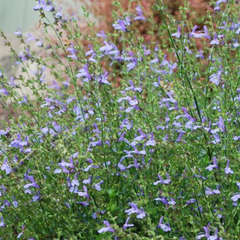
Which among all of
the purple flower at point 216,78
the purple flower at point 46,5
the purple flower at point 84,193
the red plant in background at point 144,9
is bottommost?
the purple flower at point 84,193

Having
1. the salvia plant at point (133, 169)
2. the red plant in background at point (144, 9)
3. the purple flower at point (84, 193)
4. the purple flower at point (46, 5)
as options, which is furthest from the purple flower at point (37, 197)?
the red plant in background at point (144, 9)

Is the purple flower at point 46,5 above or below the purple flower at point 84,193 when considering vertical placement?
above

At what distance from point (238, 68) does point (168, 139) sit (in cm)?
74

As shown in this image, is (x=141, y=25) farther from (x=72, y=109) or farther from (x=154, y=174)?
(x=154, y=174)

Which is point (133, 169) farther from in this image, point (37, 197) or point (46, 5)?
point (46, 5)

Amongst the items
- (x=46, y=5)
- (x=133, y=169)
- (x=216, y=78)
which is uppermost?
(x=46, y=5)

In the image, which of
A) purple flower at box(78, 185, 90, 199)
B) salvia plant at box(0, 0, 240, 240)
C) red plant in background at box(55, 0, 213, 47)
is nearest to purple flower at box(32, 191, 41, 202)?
salvia plant at box(0, 0, 240, 240)

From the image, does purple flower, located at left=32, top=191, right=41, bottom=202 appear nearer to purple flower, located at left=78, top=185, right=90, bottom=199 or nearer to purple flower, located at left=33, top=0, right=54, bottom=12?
purple flower, located at left=78, top=185, right=90, bottom=199

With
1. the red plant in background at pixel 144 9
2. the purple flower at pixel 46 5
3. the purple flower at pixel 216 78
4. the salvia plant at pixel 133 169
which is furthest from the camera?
the red plant in background at pixel 144 9

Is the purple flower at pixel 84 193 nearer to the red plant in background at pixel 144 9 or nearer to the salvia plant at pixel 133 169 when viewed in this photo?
the salvia plant at pixel 133 169

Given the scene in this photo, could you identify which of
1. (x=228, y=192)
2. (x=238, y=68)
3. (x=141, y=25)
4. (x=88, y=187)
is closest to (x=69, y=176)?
(x=88, y=187)

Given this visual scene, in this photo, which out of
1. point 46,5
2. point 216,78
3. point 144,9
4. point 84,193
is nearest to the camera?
point 84,193

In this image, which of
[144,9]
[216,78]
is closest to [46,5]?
[216,78]

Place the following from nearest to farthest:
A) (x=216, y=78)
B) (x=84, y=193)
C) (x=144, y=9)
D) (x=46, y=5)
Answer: (x=84, y=193)
(x=216, y=78)
(x=46, y=5)
(x=144, y=9)
